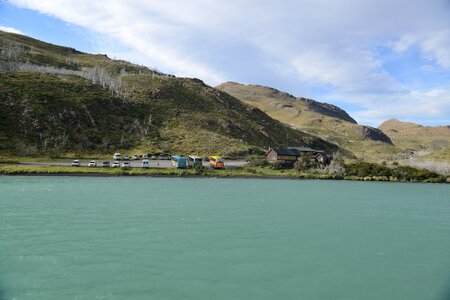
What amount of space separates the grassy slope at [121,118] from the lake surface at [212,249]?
58558mm

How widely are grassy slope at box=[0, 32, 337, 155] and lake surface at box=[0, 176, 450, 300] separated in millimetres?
58558

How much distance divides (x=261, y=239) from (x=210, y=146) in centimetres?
8691

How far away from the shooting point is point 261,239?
25.2 meters

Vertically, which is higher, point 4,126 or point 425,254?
point 4,126

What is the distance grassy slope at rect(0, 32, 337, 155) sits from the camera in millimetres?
94938

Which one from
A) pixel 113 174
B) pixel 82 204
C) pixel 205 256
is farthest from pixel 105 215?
pixel 113 174

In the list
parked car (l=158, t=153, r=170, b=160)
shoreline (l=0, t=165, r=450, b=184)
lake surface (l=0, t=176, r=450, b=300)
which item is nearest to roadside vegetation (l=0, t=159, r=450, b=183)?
shoreline (l=0, t=165, r=450, b=184)

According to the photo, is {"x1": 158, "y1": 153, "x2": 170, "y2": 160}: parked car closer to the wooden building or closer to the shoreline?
the shoreline

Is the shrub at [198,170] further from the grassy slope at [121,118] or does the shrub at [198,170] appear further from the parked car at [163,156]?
the grassy slope at [121,118]

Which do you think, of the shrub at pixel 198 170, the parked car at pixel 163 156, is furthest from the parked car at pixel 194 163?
the parked car at pixel 163 156

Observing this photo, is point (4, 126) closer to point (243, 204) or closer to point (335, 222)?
point (243, 204)

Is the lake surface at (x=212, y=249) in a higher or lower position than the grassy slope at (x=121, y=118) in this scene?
lower

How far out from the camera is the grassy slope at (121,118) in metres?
94.9

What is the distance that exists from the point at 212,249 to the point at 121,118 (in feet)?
336
